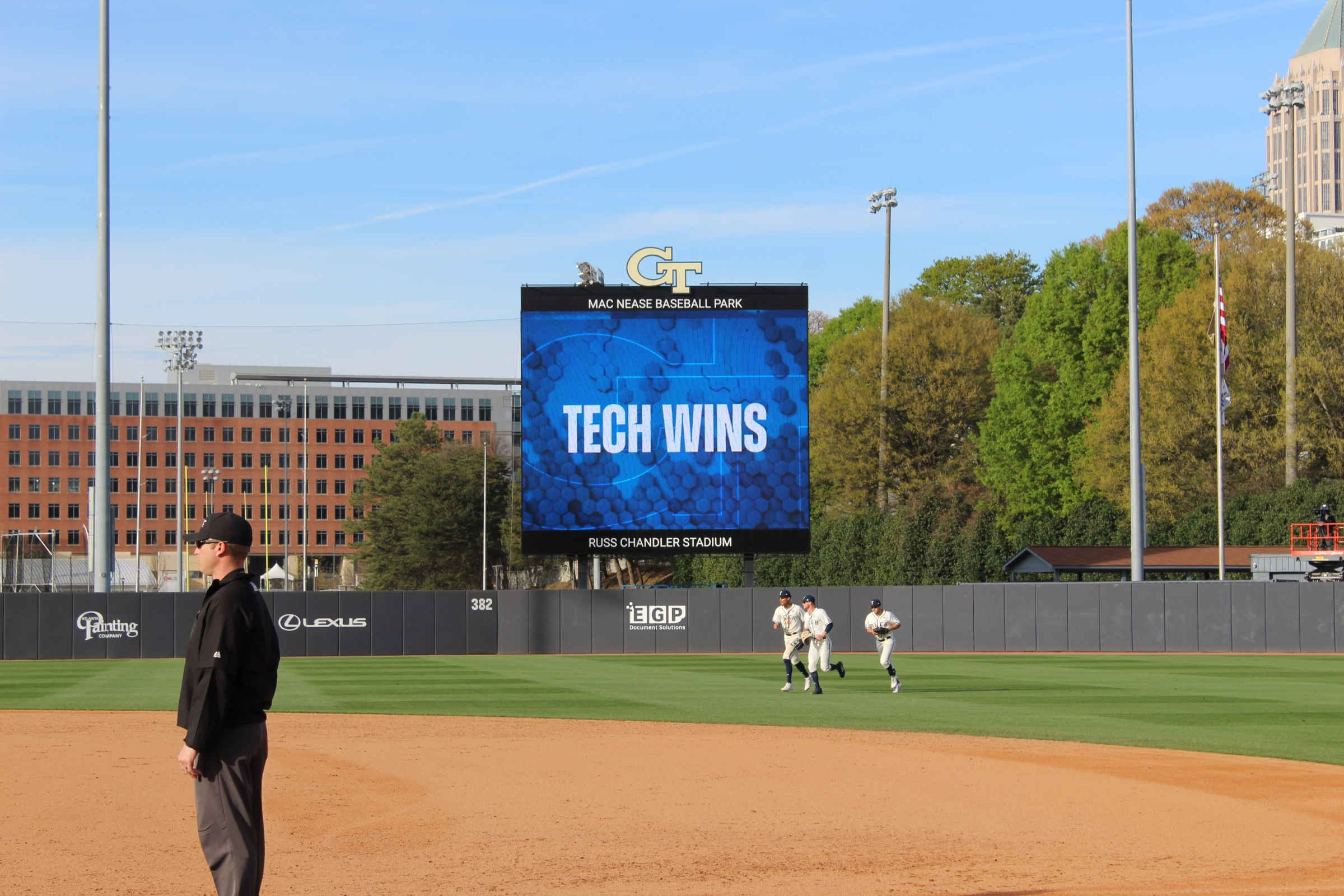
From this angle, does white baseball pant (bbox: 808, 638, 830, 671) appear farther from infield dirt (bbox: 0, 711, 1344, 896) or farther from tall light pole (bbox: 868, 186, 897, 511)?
tall light pole (bbox: 868, 186, 897, 511)

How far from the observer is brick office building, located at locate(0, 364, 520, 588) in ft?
404

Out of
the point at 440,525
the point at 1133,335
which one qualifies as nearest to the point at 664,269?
the point at 1133,335

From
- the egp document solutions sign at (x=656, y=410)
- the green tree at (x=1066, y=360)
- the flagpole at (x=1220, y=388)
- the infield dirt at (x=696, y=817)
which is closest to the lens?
the infield dirt at (x=696, y=817)

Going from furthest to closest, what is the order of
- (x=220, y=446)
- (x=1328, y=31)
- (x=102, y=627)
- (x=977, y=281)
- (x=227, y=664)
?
(x=1328, y=31) < (x=220, y=446) < (x=977, y=281) < (x=102, y=627) < (x=227, y=664)

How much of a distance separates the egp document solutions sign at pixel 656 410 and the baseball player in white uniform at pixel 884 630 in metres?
12.5

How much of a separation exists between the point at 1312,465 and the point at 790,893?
49958 mm

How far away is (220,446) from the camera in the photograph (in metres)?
128

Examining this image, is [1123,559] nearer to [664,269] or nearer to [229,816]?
[664,269]

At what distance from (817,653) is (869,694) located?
1244 mm

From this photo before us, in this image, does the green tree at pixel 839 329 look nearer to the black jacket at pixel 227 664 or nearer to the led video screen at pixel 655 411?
the led video screen at pixel 655 411

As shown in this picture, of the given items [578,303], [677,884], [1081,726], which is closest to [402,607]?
[578,303]

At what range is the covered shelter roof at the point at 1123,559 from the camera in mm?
44344

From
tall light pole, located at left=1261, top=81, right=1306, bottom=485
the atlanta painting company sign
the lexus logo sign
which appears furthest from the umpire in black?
tall light pole, located at left=1261, top=81, right=1306, bottom=485

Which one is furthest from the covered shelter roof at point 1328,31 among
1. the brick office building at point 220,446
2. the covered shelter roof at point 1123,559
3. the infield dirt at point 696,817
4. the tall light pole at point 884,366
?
the infield dirt at point 696,817
